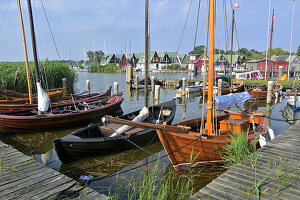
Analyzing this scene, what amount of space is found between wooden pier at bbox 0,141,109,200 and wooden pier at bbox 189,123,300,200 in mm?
2011

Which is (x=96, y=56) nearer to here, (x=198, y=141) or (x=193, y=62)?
(x=193, y=62)

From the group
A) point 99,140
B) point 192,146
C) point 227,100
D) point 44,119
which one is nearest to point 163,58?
point 44,119

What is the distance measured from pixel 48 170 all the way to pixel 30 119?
20.2ft

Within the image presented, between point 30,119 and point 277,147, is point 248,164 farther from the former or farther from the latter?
point 30,119

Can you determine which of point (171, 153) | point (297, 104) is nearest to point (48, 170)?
point (171, 153)

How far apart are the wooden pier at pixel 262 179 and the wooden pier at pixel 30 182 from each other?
2011 mm

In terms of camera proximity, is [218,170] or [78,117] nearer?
[218,170]

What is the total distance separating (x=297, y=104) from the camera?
1586cm

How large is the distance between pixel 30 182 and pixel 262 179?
14.3 ft

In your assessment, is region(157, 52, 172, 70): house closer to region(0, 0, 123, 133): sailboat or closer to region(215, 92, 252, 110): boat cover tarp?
region(0, 0, 123, 133): sailboat

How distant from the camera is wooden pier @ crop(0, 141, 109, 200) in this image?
3.79m

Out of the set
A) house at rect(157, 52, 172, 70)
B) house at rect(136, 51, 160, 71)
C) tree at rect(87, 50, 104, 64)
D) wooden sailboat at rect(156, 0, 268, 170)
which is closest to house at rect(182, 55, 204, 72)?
house at rect(157, 52, 172, 70)

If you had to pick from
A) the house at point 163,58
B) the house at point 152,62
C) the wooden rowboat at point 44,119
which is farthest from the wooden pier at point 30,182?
the house at point 163,58

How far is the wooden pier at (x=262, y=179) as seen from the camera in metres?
3.67
